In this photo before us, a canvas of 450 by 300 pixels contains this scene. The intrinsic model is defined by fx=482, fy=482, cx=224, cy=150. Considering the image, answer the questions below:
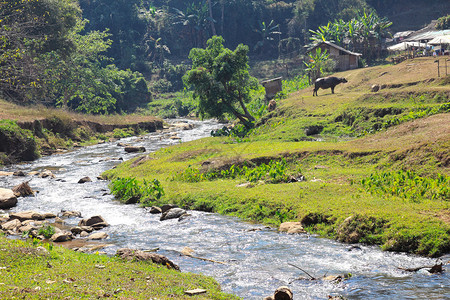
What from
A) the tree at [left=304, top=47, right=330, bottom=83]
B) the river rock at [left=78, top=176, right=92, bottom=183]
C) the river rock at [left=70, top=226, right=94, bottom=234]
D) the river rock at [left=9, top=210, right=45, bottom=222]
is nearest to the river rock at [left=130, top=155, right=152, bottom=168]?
the river rock at [left=78, top=176, right=92, bottom=183]

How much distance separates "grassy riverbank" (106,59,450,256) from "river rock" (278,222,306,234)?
1.29 feet

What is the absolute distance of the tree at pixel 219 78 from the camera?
3669 centimetres

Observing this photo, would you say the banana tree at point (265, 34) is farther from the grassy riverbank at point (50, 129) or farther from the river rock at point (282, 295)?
the river rock at point (282, 295)

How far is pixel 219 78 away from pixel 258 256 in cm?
2558

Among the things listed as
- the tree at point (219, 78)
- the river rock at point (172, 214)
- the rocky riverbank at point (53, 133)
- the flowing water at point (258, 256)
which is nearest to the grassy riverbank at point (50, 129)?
the rocky riverbank at point (53, 133)

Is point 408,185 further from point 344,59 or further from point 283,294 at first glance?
point 344,59

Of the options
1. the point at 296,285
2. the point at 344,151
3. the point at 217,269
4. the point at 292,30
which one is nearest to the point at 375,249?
the point at 296,285

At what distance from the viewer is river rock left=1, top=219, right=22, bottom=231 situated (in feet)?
52.8

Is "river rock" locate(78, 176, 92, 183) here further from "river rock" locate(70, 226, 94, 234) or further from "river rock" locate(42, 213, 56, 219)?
"river rock" locate(70, 226, 94, 234)

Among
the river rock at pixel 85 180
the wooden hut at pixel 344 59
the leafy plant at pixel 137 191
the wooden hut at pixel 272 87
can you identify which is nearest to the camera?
the leafy plant at pixel 137 191

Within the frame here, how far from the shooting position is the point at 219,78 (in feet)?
121

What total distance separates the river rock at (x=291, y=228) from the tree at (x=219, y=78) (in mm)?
22664

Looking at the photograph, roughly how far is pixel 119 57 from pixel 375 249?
281 ft

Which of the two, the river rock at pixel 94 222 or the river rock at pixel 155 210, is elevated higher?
the river rock at pixel 94 222
